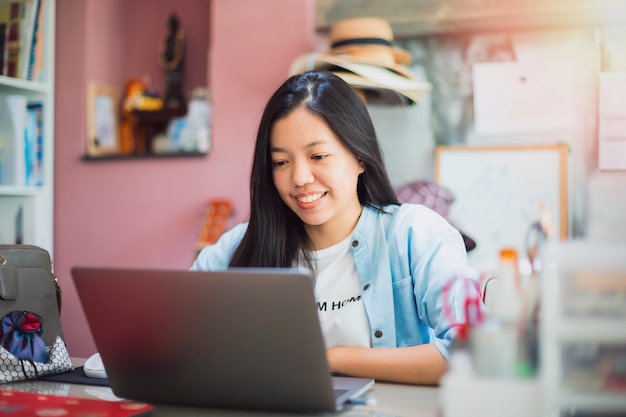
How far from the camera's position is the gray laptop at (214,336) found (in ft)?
2.84

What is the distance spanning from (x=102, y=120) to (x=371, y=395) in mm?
2593

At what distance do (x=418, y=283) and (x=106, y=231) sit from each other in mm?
2120

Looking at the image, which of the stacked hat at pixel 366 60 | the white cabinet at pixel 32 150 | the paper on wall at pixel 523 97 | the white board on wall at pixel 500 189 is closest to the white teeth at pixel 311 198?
the stacked hat at pixel 366 60

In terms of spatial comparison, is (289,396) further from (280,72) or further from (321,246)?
(280,72)

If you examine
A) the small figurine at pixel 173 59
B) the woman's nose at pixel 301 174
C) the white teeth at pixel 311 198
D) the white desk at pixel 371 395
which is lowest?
the white desk at pixel 371 395

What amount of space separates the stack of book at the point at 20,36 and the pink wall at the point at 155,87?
0.58ft

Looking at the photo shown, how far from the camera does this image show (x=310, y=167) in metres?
1.53

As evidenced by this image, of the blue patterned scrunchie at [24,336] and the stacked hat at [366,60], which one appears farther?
the stacked hat at [366,60]

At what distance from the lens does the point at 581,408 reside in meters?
0.70

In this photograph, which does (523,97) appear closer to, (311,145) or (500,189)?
(500,189)

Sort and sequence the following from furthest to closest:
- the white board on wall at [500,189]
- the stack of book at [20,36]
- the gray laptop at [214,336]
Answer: the stack of book at [20,36]
the white board on wall at [500,189]
the gray laptop at [214,336]

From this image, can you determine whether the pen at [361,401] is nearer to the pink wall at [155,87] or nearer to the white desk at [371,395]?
the white desk at [371,395]

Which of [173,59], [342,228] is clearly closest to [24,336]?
[342,228]

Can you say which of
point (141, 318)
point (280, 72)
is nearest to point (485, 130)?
point (280, 72)
